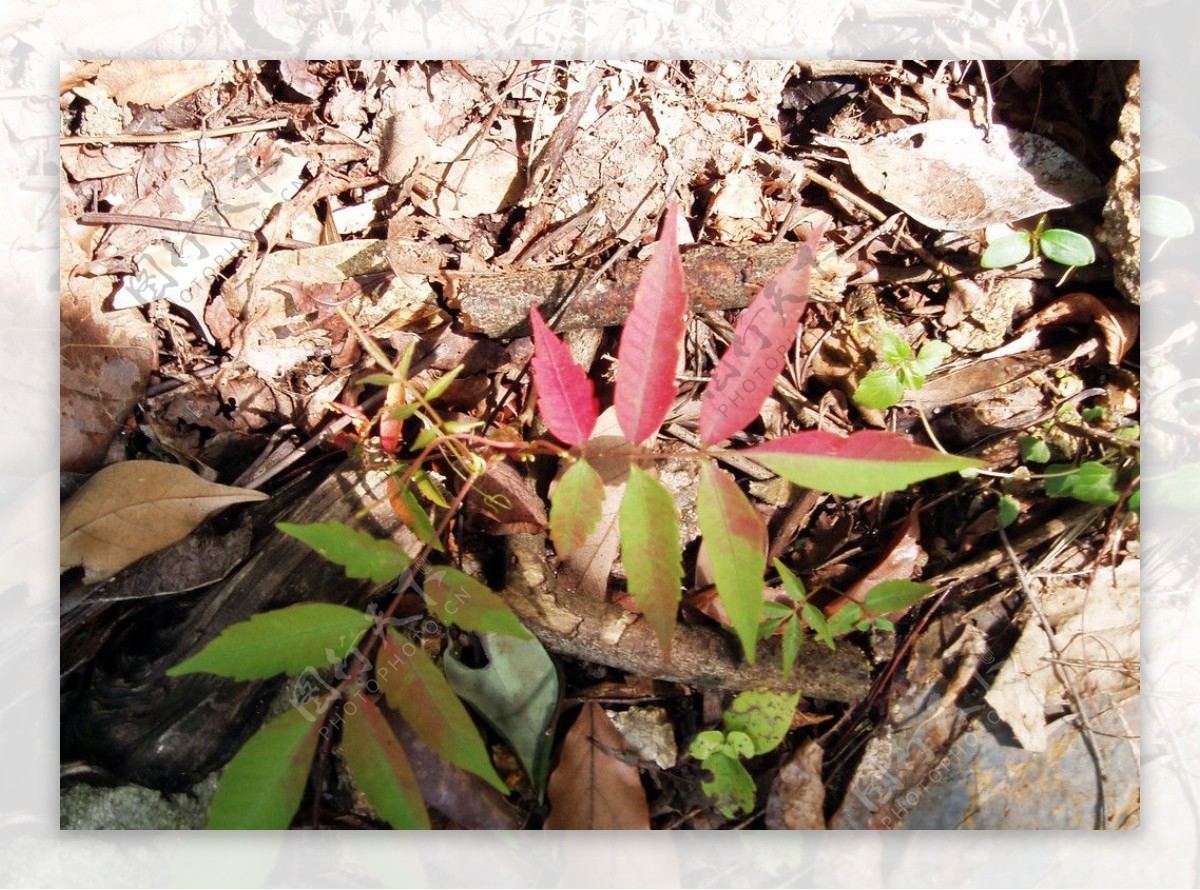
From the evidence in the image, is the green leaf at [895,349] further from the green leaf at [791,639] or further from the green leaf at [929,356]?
the green leaf at [791,639]

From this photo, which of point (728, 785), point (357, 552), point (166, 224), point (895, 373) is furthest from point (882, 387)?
point (166, 224)

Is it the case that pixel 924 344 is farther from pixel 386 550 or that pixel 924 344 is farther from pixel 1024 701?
pixel 386 550

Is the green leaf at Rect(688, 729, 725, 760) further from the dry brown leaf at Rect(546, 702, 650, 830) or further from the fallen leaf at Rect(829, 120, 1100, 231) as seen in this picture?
the fallen leaf at Rect(829, 120, 1100, 231)

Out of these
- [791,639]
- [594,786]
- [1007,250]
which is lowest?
[594,786]

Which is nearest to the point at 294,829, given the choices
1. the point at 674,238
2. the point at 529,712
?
the point at 529,712

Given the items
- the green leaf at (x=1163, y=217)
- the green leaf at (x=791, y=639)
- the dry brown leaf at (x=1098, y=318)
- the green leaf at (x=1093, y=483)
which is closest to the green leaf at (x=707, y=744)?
the green leaf at (x=791, y=639)

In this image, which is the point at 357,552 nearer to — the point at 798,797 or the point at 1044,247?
the point at 798,797

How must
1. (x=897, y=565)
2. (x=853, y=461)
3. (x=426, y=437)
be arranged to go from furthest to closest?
(x=897, y=565), (x=426, y=437), (x=853, y=461)
